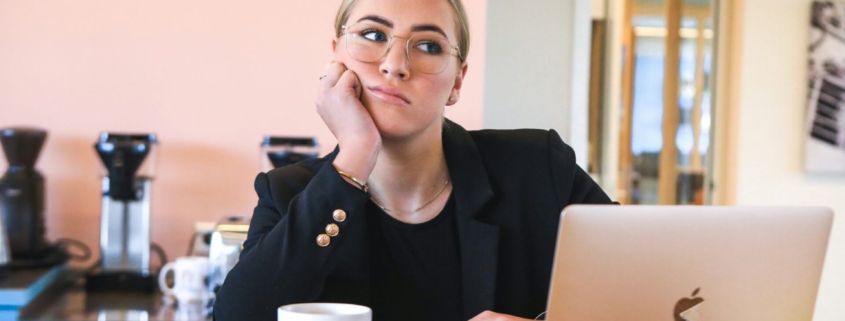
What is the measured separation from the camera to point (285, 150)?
2148 mm

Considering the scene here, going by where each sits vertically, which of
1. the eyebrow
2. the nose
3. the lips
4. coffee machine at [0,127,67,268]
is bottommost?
coffee machine at [0,127,67,268]

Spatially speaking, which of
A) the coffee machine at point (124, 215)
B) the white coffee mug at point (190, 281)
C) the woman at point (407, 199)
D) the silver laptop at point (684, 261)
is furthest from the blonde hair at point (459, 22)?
the coffee machine at point (124, 215)

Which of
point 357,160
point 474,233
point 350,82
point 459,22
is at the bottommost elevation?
point 474,233

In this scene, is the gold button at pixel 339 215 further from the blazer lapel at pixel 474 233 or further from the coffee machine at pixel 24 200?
the coffee machine at pixel 24 200

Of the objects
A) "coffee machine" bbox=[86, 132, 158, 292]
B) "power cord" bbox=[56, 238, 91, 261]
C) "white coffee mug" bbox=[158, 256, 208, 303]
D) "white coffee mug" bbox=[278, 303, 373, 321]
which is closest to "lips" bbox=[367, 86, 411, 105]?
"white coffee mug" bbox=[278, 303, 373, 321]

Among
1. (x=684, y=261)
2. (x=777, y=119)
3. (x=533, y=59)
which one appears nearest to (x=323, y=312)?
(x=684, y=261)

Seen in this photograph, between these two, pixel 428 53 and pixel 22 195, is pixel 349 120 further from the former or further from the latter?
pixel 22 195

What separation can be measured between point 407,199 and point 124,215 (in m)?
1.12

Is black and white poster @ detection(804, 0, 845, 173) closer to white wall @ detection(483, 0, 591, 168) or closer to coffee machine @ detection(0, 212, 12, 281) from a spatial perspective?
white wall @ detection(483, 0, 591, 168)

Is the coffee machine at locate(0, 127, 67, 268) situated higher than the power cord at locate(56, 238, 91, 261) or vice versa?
the coffee machine at locate(0, 127, 67, 268)

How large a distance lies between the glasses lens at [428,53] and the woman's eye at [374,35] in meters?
0.04

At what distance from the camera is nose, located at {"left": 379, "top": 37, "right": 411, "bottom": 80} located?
1.13m

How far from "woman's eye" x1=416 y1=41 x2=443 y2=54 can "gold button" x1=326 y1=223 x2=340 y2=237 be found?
305 mm

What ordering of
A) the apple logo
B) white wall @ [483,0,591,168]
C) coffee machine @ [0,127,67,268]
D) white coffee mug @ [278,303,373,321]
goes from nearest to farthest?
white coffee mug @ [278,303,373,321] < the apple logo < coffee machine @ [0,127,67,268] < white wall @ [483,0,591,168]
